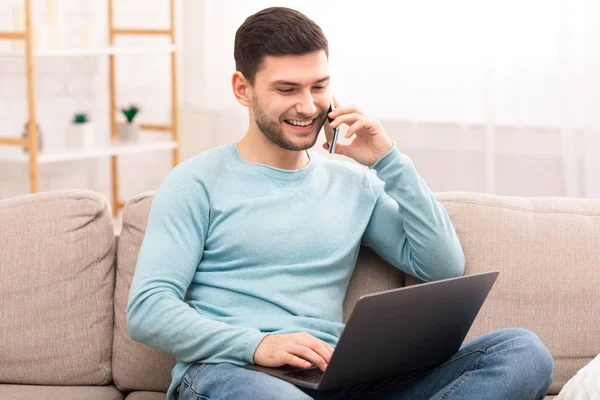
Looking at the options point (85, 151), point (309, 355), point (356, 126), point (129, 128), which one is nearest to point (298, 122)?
point (356, 126)

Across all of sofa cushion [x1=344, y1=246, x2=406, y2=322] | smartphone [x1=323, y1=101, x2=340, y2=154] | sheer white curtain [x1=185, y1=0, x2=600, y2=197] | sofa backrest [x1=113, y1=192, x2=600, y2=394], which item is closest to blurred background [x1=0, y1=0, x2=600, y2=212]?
sheer white curtain [x1=185, y1=0, x2=600, y2=197]

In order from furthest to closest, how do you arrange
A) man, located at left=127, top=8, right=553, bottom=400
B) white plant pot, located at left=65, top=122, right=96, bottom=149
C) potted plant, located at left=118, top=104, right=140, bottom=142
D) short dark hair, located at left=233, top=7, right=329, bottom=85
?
potted plant, located at left=118, top=104, right=140, bottom=142 < white plant pot, located at left=65, top=122, right=96, bottom=149 < short dark hair, located at left=233, top=7, right=329, bottom=85 < man, located at left=127, top=8, right=553, bottom=400

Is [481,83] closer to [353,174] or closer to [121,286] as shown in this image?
[353,174]

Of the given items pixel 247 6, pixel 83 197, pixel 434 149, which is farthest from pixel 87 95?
pixel 83 197

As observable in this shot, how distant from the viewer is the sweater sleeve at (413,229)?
1716 millimetres

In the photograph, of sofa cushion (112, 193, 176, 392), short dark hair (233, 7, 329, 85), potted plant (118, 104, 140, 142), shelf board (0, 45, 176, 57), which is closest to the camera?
short dark hair (233, 7, 329, 85)

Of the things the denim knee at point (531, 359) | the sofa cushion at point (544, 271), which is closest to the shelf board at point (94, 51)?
the sofa cushion at point (544, 271)

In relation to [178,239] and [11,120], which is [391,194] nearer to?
[178,239]

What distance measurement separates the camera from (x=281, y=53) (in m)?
1.68

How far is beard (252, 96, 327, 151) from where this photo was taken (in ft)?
5.57

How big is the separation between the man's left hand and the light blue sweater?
0.03 meters

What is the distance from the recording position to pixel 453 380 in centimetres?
154

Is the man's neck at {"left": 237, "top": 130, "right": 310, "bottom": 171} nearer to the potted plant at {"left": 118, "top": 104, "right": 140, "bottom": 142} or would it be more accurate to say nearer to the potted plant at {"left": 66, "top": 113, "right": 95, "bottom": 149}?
the potted plant at {"left": 66, "top": 113, "right": 95, "bottom": 149}

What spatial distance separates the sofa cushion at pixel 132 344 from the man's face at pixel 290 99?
1.13 feet
